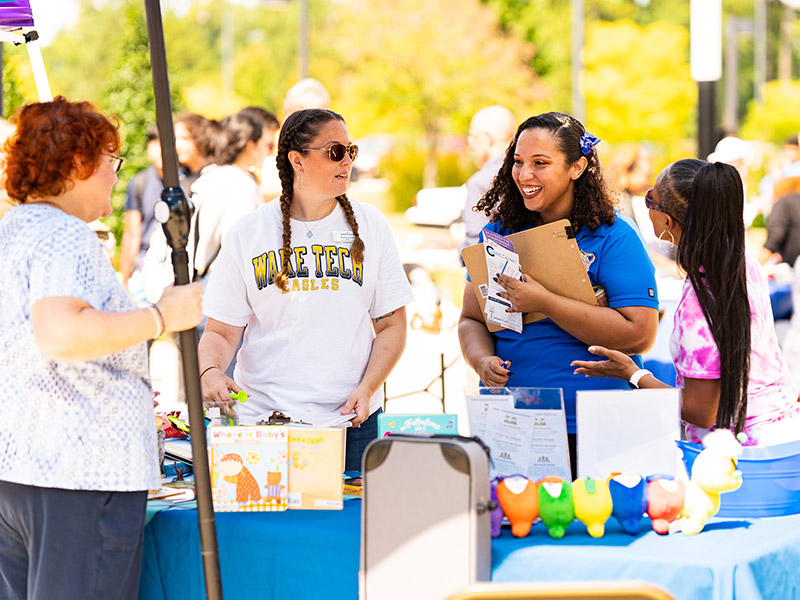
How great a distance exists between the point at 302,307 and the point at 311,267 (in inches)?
4.6

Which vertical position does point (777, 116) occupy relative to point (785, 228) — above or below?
above

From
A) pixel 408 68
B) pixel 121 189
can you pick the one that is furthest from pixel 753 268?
pixel 408 68

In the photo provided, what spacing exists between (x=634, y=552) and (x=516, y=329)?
0.77 meters

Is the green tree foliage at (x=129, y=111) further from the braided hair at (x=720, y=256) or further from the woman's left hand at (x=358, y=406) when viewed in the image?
the braided hair at (x=720, y=256)

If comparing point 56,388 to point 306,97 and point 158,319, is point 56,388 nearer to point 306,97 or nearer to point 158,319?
point 158,319

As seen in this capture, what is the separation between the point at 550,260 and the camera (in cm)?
250

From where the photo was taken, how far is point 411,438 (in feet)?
6.52

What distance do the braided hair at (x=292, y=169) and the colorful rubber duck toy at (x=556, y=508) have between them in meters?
0.93

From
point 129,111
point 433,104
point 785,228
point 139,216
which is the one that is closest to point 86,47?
point 433,104

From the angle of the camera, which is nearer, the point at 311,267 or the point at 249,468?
the point at 249,468

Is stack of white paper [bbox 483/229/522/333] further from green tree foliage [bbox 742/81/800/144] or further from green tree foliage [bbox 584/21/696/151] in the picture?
green tree foliage [bbox 742/81/800/144]

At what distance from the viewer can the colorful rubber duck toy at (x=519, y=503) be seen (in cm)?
206

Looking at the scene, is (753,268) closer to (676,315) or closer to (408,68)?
(676,315)

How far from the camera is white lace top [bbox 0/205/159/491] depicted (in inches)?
75.1
